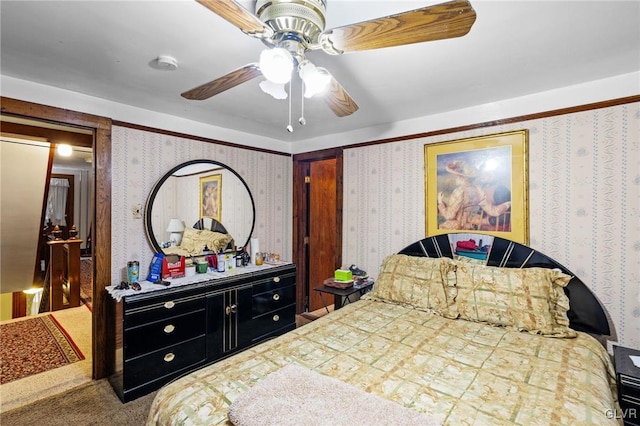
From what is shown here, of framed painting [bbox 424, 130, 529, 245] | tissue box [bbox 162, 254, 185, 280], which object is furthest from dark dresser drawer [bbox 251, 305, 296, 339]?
framed painting [bbox 424, 130, 529, 245]

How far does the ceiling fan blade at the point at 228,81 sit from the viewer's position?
1.37m

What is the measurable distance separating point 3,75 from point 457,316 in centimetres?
367

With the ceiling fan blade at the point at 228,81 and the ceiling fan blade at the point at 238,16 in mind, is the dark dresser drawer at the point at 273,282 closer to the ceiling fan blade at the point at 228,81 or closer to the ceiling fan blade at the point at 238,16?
the ceiling fan blade at the point at 228,81

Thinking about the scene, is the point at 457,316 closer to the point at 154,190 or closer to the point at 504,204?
the point at 504,204

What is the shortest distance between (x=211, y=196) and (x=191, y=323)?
1352 mm

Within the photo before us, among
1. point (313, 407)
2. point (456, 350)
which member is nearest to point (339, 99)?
point (313, 407)

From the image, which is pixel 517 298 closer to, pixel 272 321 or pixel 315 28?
pixel 315 28

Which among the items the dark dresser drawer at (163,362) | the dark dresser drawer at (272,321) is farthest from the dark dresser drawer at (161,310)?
the dark dresser drawer at (272,321)

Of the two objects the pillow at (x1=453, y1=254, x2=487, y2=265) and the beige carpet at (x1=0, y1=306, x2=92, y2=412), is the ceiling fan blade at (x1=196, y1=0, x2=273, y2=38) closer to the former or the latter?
the pillow at (x1=453, y1=254, x2=487, y2=265)

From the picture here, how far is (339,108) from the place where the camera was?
1.79m

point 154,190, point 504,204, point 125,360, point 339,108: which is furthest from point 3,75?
point 504,204

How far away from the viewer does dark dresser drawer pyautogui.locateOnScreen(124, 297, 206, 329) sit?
2.19 meters

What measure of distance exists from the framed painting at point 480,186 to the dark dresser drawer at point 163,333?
2.29m

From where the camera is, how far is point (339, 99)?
165 centimetres
